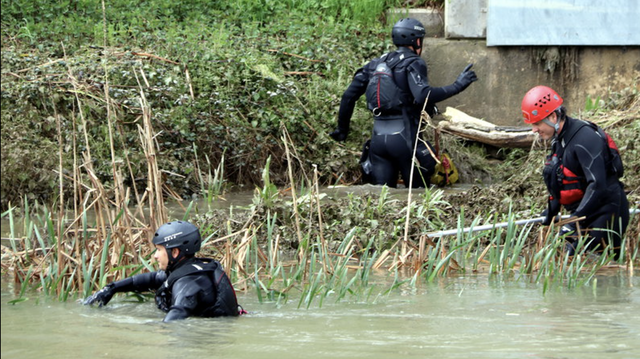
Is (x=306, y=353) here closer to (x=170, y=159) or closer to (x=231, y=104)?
(x=170, y=159)

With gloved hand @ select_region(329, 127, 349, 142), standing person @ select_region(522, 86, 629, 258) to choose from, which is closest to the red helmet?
standing person @ select_region(522, 86, 629, 258)

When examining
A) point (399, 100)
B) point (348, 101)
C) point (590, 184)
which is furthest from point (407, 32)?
point (590, 184)

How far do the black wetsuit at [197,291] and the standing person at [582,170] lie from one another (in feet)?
8.94

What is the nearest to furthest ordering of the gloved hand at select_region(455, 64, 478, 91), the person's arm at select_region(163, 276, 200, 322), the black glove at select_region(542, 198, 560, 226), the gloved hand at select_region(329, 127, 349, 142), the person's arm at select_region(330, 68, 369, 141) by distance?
the person's arm at select_region(163, 276, 200, 322) < the black glove at select_region(542, 198, 560, 226) < the gloved hand at select_region(455, 64, 478, 91) < the person's arm at select_region(330, 68, 369, 141) < the gloved hand at select_region(329, 127, 349, 142)

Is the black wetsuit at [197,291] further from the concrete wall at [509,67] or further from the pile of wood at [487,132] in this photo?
the concrete wall at [509,67]

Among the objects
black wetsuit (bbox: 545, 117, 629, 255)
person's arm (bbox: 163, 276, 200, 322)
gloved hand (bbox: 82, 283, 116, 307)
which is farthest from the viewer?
black wetsuit (bbox: 545, 117, 629, 255)

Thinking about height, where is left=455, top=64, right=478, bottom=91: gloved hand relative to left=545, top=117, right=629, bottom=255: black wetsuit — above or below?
above

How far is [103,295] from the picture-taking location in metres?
5.84

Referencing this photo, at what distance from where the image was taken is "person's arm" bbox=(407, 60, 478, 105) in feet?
34.5

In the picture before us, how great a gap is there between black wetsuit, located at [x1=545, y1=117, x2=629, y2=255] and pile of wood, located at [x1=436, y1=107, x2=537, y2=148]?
4479 millimetres

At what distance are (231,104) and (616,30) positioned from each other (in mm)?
4954

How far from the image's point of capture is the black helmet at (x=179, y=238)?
5715 mm

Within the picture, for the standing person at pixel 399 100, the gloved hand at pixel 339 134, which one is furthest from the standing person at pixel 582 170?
the gloved hand at pixel 339 134

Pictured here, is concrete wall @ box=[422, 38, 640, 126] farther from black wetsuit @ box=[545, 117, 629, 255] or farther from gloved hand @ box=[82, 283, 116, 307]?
gloved hand @ box=[82, 283, 116, 307]
